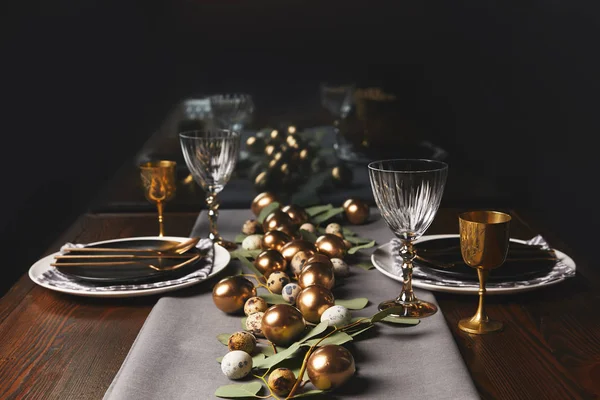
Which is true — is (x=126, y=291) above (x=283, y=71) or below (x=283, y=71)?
below

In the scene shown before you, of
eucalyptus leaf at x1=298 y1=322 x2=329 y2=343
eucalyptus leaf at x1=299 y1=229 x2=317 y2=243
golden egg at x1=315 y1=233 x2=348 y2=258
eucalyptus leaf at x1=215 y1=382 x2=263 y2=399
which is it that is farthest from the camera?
eucalyptus leaf at x1=299 y1=229 x2=317 y2=243

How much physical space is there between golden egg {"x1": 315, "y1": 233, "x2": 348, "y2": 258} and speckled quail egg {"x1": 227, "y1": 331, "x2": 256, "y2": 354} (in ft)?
1.12

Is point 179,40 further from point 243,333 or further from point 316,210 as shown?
point 243,333

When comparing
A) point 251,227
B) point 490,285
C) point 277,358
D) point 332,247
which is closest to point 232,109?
point 251,227

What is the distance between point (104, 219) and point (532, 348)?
3.14 feet

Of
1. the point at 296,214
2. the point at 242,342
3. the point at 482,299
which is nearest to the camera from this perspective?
the point at 242,342

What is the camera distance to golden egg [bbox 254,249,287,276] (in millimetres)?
1066

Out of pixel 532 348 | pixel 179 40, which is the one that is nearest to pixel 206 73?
pixel 179 40

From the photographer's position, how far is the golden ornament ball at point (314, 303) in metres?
0.88

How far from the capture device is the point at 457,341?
86 cm

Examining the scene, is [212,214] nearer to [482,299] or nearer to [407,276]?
[407,276]

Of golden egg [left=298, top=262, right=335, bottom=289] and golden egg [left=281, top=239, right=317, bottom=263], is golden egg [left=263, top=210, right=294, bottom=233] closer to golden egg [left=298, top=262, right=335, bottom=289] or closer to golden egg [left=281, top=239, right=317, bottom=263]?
golden egg [left=281, top=239, right=317, bottom=263]

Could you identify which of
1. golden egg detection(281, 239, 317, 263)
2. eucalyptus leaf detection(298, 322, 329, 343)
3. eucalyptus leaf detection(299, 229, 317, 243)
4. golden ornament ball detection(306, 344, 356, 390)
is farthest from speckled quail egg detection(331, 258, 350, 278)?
golden ornament ball detection(306, 344, 356, 390)

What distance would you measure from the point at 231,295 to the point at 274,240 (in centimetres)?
25
